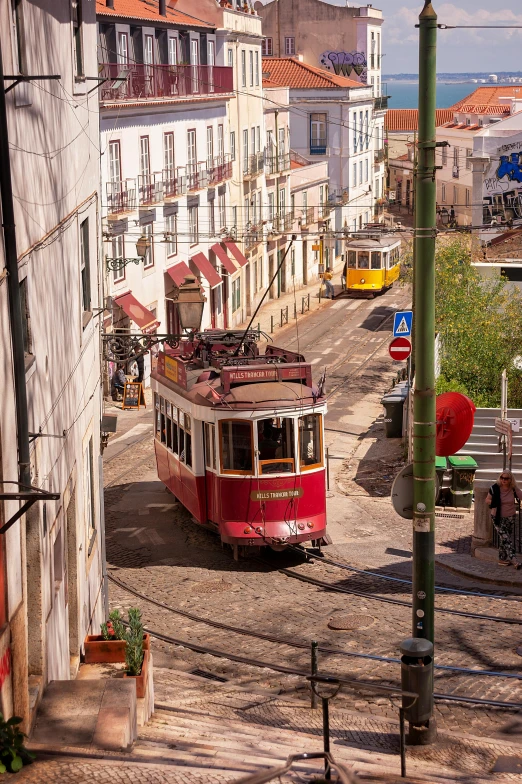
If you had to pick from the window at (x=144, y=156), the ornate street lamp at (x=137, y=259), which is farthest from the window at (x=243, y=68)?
the ornate street lamp at (x=137, y=259)

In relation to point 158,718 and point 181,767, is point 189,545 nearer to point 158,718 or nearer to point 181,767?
point 158,718

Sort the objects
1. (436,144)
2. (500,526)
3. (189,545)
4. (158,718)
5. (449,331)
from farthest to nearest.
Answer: (449,331) → (189,545) → (500,526) → (158,718) → (436,144)

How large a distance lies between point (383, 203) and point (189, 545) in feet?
202

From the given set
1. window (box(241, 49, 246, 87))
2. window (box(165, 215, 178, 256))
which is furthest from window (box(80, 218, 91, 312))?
window (box(241, 49, 246, 87))

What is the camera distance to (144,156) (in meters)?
38.3

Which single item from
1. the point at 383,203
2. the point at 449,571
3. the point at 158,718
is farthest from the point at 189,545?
the point at 383,203

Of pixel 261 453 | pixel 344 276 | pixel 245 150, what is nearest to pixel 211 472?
pixel 261 453

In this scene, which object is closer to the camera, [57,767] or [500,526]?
[57,767]

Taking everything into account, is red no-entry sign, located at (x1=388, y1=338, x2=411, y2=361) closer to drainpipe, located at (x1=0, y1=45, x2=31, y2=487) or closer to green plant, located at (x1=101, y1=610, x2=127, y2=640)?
green plant, located at (x1=101, y1=610, x2=127, y2=640)

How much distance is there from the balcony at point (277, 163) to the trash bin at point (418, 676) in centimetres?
4530

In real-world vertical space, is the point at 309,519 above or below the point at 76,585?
below

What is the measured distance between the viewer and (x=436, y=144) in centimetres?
1068

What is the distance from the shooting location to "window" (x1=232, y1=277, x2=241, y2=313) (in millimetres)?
49594

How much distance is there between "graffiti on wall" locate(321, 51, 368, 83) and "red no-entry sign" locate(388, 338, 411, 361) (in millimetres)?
62394
